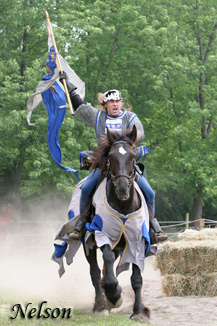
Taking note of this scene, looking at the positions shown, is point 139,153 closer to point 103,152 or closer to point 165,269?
point 103,152

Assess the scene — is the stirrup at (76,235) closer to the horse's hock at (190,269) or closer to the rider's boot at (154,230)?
the rider's boot at (154,230)

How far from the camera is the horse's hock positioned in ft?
35.7

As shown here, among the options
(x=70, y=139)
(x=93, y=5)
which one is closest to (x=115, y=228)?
(x=70, y=139)

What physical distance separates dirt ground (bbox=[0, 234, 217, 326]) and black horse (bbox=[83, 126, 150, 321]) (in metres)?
0.56

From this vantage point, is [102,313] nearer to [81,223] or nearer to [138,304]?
[138,304]

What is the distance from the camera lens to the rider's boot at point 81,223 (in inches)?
341

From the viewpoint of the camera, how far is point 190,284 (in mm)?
10969

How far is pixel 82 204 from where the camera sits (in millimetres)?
8680

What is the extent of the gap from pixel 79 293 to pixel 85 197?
2838 millimetres

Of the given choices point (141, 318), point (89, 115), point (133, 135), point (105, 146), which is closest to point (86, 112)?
point (89, 115)

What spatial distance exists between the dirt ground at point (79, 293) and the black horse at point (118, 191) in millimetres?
562

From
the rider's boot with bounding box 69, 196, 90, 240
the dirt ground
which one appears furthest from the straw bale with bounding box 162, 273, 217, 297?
the rider's boot with bounding box 69, 196, 90, 240

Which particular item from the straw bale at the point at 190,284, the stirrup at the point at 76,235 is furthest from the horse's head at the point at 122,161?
the straw bale at the point at 190,284

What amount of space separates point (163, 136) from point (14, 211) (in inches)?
360
